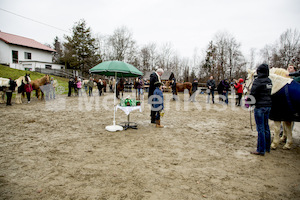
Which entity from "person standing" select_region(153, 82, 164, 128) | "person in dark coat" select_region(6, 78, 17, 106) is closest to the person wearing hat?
"person standing" select_region(153, 82, 164, 128)

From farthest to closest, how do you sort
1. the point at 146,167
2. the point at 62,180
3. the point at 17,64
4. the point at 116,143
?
the point at 17,64 → the point at 116,143 → the point at 146,167 → the point at 62,180

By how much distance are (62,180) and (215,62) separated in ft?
144

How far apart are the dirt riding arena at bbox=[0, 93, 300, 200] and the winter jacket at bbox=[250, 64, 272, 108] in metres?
1.34

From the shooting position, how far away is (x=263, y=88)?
4055 millimetres

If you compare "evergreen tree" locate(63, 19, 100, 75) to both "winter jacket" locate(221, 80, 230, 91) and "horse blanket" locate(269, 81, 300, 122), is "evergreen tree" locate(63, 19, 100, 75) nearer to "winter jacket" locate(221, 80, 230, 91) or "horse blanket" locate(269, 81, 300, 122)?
"winter jacket" locate(221, 80, 230, 91)

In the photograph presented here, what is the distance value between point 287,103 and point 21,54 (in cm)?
4103

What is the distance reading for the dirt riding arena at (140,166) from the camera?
8.96 ft

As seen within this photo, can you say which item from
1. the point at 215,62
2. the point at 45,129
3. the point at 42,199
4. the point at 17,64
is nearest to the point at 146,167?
the point at 42,199

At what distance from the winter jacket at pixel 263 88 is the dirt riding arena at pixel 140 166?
1.34 m

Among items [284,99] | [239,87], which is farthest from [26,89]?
[239,87]

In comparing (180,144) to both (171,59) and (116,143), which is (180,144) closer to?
(116,143)

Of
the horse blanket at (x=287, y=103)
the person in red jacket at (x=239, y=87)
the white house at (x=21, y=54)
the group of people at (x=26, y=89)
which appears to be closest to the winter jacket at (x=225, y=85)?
the person in red jacket at (x=239, y=87)

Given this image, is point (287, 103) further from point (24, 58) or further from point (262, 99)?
point (24, 58)

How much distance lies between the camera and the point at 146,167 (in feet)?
11.6
